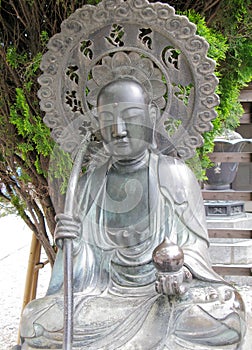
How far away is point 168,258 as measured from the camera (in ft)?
5.12

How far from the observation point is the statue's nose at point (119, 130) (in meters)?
1.90

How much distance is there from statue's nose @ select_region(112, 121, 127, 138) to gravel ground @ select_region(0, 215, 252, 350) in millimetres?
717

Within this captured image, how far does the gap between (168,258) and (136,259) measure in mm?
343

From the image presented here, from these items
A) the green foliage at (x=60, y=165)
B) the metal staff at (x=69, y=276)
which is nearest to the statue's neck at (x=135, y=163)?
the metal staff at (x=69, y=276)

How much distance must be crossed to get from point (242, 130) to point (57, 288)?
18.0 feet

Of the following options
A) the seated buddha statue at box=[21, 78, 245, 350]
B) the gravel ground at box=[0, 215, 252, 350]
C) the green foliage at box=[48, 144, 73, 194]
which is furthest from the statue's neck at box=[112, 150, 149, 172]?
the gravel ground at box=[0, 215, 252, 350]

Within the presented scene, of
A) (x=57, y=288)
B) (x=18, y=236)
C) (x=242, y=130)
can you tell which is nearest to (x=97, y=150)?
(x=57, y=288)

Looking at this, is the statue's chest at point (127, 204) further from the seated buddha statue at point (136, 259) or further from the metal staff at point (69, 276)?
the metal staff at point (69, 276)

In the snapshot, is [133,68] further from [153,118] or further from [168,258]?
[168,258]

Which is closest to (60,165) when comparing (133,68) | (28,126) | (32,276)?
(28,126)

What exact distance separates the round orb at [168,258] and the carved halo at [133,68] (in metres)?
0.60

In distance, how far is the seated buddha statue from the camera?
159 cm

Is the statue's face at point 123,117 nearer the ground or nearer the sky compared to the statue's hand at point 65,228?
nearer the sky

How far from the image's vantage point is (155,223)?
1.93m
